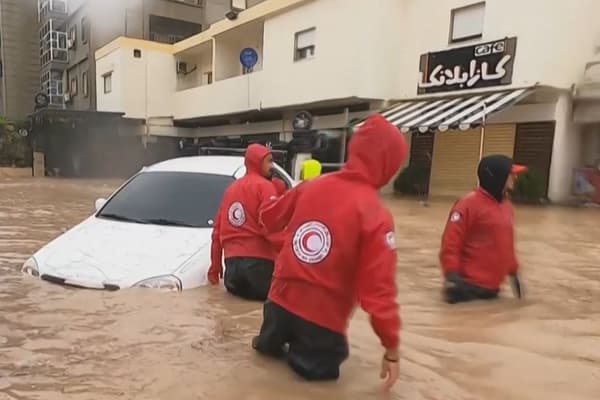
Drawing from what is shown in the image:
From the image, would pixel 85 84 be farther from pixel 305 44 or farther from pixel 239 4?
pixel 305 44

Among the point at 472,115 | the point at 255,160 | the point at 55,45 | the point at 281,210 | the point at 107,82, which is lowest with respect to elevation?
the point at 281,210

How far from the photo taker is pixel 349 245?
244 centimetres

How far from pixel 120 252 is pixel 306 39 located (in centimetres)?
1450

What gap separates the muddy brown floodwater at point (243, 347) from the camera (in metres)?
2.71

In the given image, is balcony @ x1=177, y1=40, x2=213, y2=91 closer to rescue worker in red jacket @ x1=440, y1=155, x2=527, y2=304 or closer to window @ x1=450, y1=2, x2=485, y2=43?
window @ x1=450, y1=2, x2=485, y2=43

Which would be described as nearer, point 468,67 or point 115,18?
point 468,67

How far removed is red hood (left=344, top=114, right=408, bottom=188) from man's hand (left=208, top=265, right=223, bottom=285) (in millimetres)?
2002

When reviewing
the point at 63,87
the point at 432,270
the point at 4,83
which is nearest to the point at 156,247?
the point at 432,270

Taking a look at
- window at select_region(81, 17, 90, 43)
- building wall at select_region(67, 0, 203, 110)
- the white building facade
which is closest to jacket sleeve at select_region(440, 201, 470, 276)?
the white building facade

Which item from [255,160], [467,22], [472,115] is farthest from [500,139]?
[255,160]

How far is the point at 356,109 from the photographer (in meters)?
17.1

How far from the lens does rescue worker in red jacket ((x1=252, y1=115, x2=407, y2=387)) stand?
2.35m

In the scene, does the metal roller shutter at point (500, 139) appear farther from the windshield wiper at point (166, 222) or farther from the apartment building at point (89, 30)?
the apartment building at point (89, 30)

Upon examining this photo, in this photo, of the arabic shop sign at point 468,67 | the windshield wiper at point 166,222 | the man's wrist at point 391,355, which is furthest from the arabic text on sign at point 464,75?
the man's wrist at point 391,355
